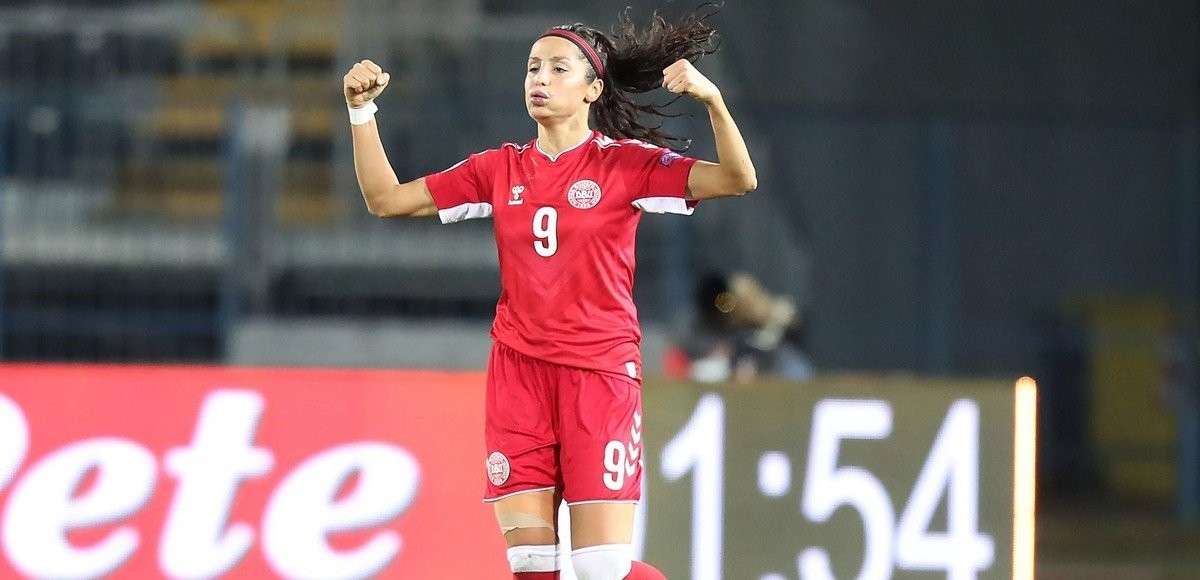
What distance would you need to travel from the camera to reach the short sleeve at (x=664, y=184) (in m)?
4.09

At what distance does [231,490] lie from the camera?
5238 millimetres

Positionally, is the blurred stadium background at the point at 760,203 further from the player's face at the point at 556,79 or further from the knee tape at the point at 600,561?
the player's face at the point at 556,79

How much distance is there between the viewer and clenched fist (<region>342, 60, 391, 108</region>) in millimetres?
4133

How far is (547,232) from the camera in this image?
13.4 ft

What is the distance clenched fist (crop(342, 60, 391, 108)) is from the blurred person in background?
3.96 m

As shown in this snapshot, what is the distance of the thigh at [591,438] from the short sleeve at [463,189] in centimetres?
54

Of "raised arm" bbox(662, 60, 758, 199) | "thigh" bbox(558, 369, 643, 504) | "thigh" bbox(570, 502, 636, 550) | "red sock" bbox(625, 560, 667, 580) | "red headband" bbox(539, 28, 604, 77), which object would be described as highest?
"red headband" bbox(539, 28, 604, 77)

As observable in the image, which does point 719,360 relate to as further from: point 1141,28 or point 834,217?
point 1141,28

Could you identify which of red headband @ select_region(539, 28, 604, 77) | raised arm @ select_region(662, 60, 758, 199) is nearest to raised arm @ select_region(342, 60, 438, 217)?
red headband @ select_region(539, 28, 604, 77)

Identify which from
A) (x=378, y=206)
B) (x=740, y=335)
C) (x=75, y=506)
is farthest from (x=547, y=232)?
(x=740, y=335)

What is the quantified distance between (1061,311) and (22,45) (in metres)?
7.86

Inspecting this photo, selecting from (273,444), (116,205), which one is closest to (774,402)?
(273,444)

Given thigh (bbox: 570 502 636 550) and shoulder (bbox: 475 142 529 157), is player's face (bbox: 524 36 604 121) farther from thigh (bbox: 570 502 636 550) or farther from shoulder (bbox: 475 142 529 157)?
thigh (bbox: 570 502 636 550)

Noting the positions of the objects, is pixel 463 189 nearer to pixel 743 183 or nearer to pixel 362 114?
pixel 362 114
